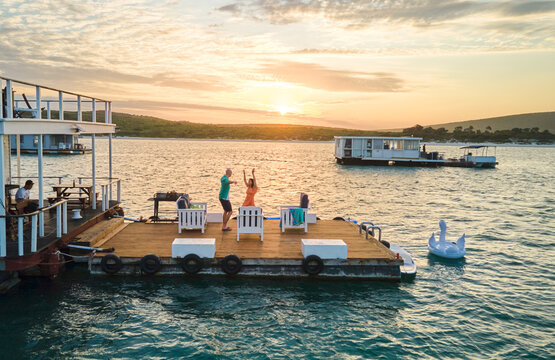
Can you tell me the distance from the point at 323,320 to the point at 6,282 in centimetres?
871

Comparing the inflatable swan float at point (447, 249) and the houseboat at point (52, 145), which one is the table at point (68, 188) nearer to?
the inflatable swan float at point (447, 249)

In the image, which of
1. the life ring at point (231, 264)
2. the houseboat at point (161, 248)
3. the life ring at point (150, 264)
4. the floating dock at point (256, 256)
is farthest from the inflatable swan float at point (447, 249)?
the life ring at point (150, 264)

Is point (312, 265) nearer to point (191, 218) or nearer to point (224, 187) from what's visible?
point (224, 187)

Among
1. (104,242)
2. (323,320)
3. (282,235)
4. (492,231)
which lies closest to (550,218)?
(492,231)

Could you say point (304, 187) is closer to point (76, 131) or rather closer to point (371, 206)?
point (371, 206)

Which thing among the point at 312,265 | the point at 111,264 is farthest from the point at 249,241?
the point at 111,264

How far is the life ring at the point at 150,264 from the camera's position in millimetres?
11664

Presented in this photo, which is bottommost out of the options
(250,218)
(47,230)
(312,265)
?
(312,265)

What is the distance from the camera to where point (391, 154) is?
2729 inches

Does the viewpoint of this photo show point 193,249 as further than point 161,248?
No

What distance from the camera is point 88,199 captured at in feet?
55.8

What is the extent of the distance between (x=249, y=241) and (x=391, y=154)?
5968 centimetres

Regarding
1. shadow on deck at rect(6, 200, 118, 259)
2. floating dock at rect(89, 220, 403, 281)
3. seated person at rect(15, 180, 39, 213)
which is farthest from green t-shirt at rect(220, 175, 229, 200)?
seated person at rect(15, 180, 39, 213)

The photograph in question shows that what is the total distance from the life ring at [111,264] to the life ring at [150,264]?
2.18 ft
